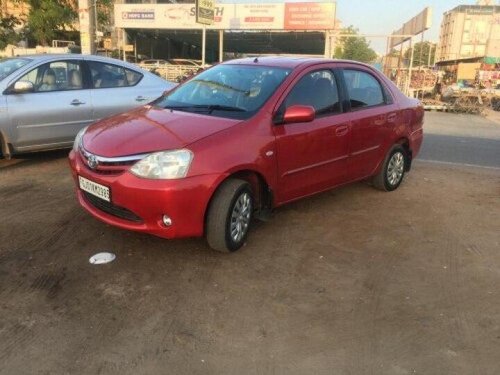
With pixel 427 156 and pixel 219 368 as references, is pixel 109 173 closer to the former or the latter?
pixel 219 368

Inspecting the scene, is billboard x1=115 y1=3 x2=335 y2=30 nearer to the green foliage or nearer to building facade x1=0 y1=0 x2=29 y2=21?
building facade x1=0 y1=0 x2=29 y2=21

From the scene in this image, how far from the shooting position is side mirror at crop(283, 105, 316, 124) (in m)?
4.31

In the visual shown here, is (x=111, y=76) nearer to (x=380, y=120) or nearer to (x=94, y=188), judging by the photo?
(x=94, y=188)

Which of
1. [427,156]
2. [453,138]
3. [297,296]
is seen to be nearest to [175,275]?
[297,296]

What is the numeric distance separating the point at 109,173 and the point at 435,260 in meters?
2.82

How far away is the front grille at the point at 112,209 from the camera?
391 centimetres

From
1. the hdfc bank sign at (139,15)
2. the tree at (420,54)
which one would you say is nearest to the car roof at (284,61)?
the tree at (420,54)

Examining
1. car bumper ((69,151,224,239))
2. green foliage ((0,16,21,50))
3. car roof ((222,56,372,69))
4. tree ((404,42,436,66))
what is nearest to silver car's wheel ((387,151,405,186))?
car roof ((222,56,372,69))

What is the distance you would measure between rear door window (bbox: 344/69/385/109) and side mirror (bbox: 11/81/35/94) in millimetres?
3980

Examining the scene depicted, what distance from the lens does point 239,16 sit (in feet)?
95.5

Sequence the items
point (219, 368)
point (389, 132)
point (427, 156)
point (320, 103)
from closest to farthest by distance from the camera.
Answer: point (219, 368) < point (320, 103) < point (389, 132) < point (427, 156)

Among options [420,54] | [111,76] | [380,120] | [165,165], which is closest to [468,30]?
[420,54]

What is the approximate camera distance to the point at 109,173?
12.8 ft

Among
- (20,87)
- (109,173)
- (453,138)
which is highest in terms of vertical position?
(20,87)
